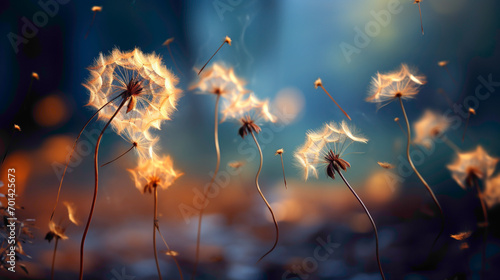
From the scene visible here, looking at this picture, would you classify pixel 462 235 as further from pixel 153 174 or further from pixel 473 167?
pixel 153 174

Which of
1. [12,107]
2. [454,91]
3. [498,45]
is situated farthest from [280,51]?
[12,107]

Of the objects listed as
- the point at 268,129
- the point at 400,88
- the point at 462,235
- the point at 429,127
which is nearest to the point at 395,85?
the point at 400,88

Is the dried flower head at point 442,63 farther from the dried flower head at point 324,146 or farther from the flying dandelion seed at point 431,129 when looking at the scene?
the dried flower head at point 324,146

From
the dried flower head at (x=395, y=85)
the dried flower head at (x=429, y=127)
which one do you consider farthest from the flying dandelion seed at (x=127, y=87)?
the dried flower head at (x=429, y=127)

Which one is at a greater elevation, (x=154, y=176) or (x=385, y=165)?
(x=385, y=165)

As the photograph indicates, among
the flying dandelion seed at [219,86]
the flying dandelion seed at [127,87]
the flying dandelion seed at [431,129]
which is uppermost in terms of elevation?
the flying dandelion seed at [431,129]
